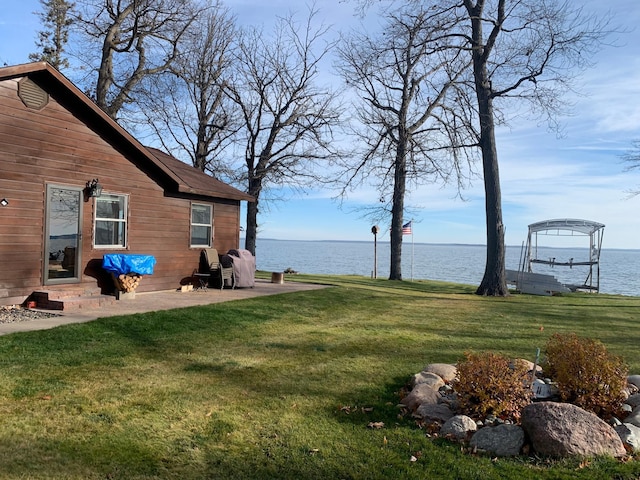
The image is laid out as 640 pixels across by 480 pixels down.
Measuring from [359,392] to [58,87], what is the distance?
8067mm

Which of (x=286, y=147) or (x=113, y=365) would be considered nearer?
(x=113, y=365)

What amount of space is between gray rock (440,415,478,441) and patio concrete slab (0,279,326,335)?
5.61 m

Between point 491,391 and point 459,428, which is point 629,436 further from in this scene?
point 459,428

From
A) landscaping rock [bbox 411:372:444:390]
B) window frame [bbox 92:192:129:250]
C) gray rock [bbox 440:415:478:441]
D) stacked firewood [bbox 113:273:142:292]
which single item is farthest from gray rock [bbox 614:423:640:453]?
window frame [bbox 92:192:129:250]

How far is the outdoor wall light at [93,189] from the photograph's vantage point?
9828 mm

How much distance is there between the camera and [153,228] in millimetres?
11516

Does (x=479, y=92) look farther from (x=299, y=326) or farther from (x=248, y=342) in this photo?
(x=248, y=342)

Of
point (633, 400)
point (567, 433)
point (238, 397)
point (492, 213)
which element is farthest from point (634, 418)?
point (492, 213)

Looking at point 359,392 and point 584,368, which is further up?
point 584,368

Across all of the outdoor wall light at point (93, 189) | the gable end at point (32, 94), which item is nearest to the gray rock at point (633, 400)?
the outdoor wall light at point (93, 189)

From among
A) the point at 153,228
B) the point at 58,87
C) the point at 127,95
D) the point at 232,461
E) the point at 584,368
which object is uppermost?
the point at 127,95

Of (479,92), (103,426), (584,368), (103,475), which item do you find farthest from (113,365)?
(479,92)

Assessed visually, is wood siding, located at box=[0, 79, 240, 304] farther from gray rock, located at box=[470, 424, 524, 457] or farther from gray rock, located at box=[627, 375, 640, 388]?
gray rock, located at box=[627, 375, 640, 388]

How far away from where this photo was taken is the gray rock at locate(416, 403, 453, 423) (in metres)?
4.19
